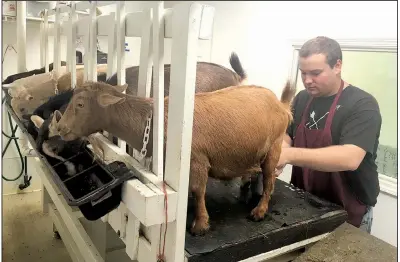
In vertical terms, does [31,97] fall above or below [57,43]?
below

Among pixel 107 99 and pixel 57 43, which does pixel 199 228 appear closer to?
pixel 107 99

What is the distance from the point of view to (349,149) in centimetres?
124

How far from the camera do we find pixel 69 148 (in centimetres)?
92

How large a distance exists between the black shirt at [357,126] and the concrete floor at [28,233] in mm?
1016

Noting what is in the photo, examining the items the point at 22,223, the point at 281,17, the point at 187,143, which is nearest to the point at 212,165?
the point at 187,143

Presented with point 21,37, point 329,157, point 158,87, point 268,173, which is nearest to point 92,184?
point 158,87

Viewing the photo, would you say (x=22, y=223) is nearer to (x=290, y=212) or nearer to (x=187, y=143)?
(x=187, y=143)

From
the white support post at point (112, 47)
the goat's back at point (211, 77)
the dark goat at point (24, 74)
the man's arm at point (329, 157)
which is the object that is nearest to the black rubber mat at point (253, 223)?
the man's arm at point (329, 157)

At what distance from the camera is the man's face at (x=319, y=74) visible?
1.32m

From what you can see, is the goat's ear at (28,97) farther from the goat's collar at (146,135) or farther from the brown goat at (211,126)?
the goat's collar at (146,135)

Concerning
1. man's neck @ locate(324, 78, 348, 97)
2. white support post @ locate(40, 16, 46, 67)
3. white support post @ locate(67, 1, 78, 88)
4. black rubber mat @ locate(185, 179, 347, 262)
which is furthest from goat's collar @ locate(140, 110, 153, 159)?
man's neck @ locate(324, 78, 348, 97)

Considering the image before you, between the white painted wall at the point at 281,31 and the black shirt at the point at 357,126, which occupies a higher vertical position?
the white painted wall at the point at 281,31

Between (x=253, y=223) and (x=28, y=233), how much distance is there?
64cm

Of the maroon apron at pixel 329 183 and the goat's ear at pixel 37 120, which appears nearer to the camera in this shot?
the goat's ear at pixel 37 120
